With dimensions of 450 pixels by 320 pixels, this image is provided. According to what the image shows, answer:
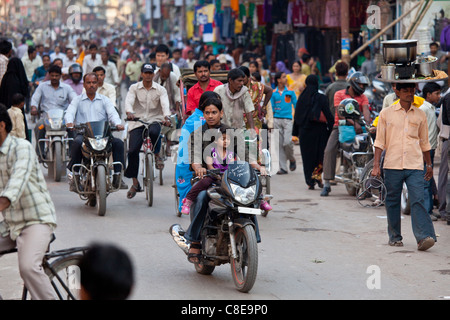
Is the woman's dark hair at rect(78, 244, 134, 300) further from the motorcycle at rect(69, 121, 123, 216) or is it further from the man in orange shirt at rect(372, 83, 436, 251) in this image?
the motorcycle at rect(69, 121, 123, 216)

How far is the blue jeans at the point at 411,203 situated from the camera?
348 inches

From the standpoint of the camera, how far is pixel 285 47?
2897 centimetres

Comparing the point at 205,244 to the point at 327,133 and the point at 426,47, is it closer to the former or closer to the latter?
the point at 327,133

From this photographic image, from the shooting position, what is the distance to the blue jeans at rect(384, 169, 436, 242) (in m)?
8.83

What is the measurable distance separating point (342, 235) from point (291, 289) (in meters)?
2.70

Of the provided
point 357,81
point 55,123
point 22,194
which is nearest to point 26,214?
point 22,194

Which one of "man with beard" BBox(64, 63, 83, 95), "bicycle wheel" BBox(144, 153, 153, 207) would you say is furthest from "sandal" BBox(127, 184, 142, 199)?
"man with beard" BBox(64, 63, 83, 95)

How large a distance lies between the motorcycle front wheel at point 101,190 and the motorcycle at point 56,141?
3001 mm

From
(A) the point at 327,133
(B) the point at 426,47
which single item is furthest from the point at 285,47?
(A) the point at 327,133

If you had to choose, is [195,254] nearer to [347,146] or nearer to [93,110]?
[93,110]

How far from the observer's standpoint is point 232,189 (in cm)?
696

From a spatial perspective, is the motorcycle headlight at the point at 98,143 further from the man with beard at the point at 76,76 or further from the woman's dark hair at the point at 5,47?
the man with beard at the point at 76,76

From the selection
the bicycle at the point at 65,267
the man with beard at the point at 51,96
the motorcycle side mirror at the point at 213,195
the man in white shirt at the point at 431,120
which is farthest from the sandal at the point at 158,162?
the bicycle at the point at 65,267

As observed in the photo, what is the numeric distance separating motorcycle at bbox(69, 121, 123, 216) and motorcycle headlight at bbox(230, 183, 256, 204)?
4200 millimetres
